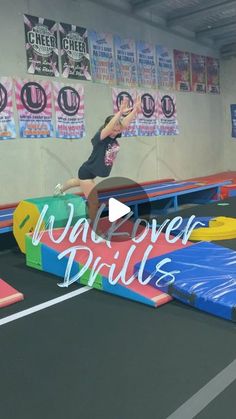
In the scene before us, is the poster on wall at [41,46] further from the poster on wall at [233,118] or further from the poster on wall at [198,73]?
the poster on wall at [233,118]

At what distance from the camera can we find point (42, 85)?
5035 mm

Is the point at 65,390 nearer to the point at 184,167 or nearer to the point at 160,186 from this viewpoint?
the point at 160,186

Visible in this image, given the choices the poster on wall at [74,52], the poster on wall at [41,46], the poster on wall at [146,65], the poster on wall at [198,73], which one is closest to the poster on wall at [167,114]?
the poster on wall at [146,65]

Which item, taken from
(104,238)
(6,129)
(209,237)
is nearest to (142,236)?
(104,238)

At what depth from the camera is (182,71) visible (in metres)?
7.24

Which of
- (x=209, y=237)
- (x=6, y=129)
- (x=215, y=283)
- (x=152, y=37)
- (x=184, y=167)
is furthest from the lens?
(x=184, y=167)

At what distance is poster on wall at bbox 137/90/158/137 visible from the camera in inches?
254

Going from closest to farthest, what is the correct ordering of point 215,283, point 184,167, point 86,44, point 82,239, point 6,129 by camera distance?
point 215,283 → point 82,239 → point 6,129 → point 86,44 → point 184,167

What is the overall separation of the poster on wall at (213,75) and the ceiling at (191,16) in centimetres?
35

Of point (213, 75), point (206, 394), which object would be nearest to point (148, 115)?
point (213, 75)

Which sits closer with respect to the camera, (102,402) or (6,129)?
(102,402)

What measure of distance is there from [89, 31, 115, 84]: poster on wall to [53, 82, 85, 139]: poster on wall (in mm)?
426

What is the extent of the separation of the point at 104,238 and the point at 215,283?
123cm

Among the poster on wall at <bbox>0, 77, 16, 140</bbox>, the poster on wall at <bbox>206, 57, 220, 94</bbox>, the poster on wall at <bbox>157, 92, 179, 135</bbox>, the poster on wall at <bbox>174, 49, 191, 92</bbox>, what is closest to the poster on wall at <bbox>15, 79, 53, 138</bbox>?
the poster on wall at <bbox>0, 77, 16, 140</bbox>
